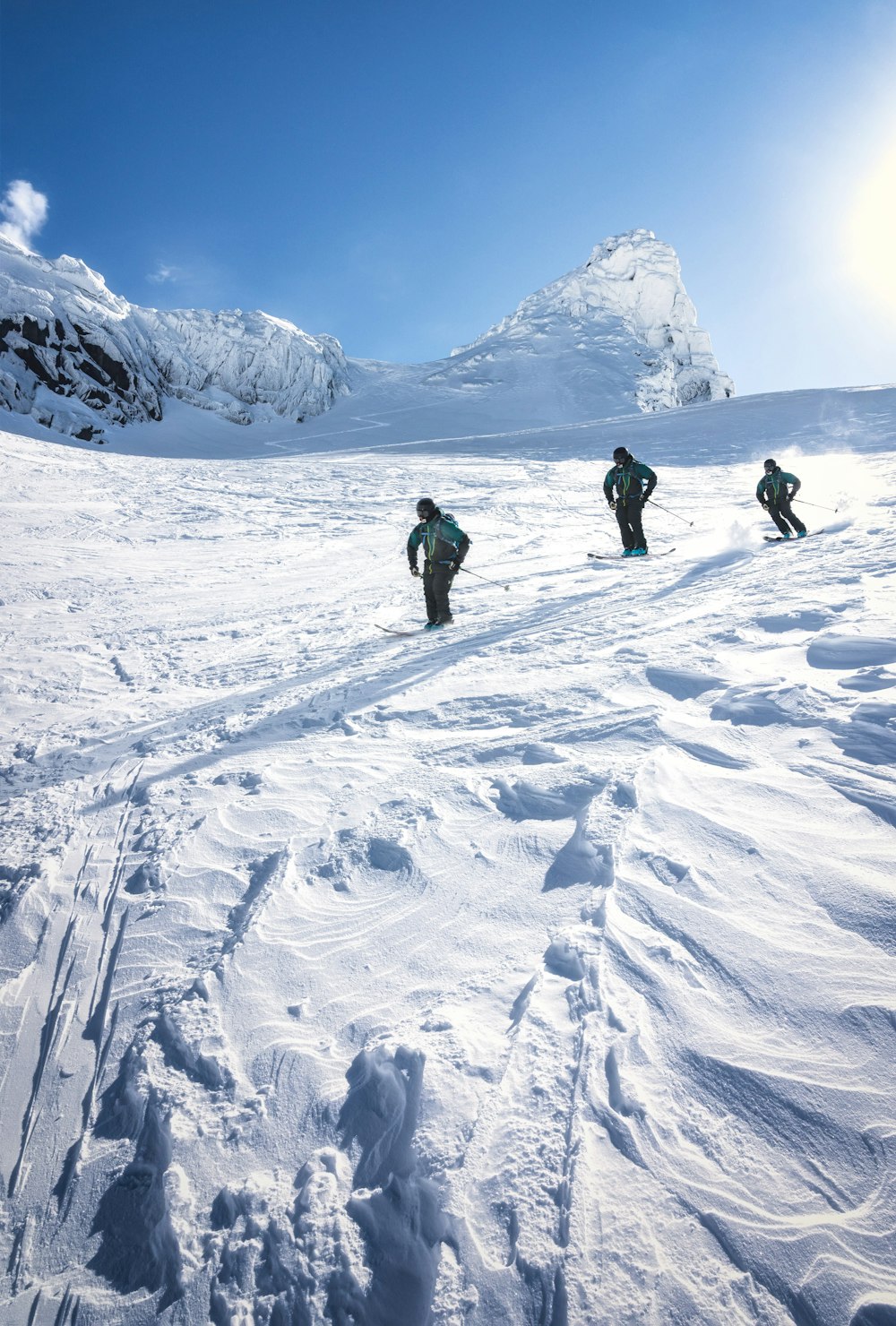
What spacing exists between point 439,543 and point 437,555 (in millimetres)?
149

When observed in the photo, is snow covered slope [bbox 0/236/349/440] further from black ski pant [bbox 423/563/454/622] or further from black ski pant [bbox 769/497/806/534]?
black ski pant [bbox 769/497/806/534]

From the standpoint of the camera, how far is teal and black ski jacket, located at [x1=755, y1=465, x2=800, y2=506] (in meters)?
9.32

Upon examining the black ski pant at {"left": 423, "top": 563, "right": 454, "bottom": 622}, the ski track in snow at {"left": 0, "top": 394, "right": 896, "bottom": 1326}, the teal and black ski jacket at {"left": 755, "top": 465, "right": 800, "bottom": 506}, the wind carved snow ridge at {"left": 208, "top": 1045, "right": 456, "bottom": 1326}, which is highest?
the teal and black ski jacket at {"left": 755, "top": 465, "right": 800, "bottom": 506}

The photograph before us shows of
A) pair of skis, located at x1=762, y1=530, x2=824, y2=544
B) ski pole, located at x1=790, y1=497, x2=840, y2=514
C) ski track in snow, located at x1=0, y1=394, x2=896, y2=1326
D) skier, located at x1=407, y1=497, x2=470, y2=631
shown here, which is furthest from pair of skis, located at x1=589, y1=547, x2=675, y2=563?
ski track in snow, located at x1=0, y1=394, x2=896, y2=1326

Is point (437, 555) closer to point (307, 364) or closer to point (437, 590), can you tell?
point (437, 590)

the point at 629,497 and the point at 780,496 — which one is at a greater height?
the point at 629,497

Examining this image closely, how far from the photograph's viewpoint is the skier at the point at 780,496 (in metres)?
9.30

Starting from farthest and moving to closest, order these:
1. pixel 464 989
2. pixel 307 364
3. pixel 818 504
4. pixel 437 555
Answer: pixel 307 364 → pixel 818 504 → pixel 437 555 → pixel 464 989

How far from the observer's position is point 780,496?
9.34 meters

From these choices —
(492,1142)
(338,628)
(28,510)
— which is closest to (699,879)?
(492,1142)

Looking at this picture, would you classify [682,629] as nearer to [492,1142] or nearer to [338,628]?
[338,628]

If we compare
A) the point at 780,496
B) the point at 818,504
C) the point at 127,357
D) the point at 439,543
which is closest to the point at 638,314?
the point at 127,357

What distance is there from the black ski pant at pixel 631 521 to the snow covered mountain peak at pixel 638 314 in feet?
256

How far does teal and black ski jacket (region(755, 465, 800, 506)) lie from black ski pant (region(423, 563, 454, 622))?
553 cm
